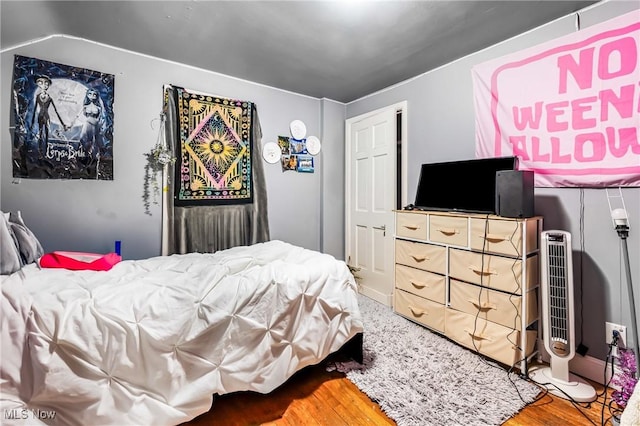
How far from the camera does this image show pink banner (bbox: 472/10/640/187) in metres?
1.70

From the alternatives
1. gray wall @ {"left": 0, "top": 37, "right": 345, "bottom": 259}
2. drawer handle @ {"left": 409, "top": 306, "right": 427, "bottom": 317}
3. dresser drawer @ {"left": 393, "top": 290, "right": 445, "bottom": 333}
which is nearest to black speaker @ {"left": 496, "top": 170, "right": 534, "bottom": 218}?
dresser drawer @ {"left": 393, "top": 290, "right": 445, "bottom": 333}

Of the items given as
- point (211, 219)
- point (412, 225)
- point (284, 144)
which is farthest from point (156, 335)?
point (284, 144)

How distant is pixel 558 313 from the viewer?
1.78 meters

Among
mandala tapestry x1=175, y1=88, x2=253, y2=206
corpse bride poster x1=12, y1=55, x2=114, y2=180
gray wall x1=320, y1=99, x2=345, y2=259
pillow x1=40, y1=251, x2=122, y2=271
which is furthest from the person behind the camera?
gray wall x1=320, y1=99, x2=345, y2=259

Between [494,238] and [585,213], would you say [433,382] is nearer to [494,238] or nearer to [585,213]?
[494,238]

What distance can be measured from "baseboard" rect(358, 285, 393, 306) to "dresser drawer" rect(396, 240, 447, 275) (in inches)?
30.0

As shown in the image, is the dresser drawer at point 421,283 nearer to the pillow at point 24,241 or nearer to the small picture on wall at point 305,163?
the small picture on wall at point 305,163

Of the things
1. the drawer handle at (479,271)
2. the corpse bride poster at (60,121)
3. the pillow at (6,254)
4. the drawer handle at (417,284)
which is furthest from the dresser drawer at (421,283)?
the corpse bride poster at (60,121)

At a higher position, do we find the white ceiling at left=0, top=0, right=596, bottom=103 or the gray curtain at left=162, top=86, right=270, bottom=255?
the white ceiling at left=0, top=0, right=596, bottom=103

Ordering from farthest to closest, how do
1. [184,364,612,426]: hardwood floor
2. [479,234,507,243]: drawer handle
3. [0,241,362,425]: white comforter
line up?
[479,234,507,243]: drawer handle, [184,364,612,426]: hardwood floor, [0,241,362,425]: white comforter

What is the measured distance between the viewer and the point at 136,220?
99.1 inches

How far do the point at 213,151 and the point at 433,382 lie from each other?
2754 millimetres

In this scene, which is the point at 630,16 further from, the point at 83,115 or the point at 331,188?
the point at 83,115

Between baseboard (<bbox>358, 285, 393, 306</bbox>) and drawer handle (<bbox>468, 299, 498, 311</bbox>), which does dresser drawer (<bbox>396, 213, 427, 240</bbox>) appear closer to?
drawer handle (<bbox>468, 299, 498, 311</bbox>)
